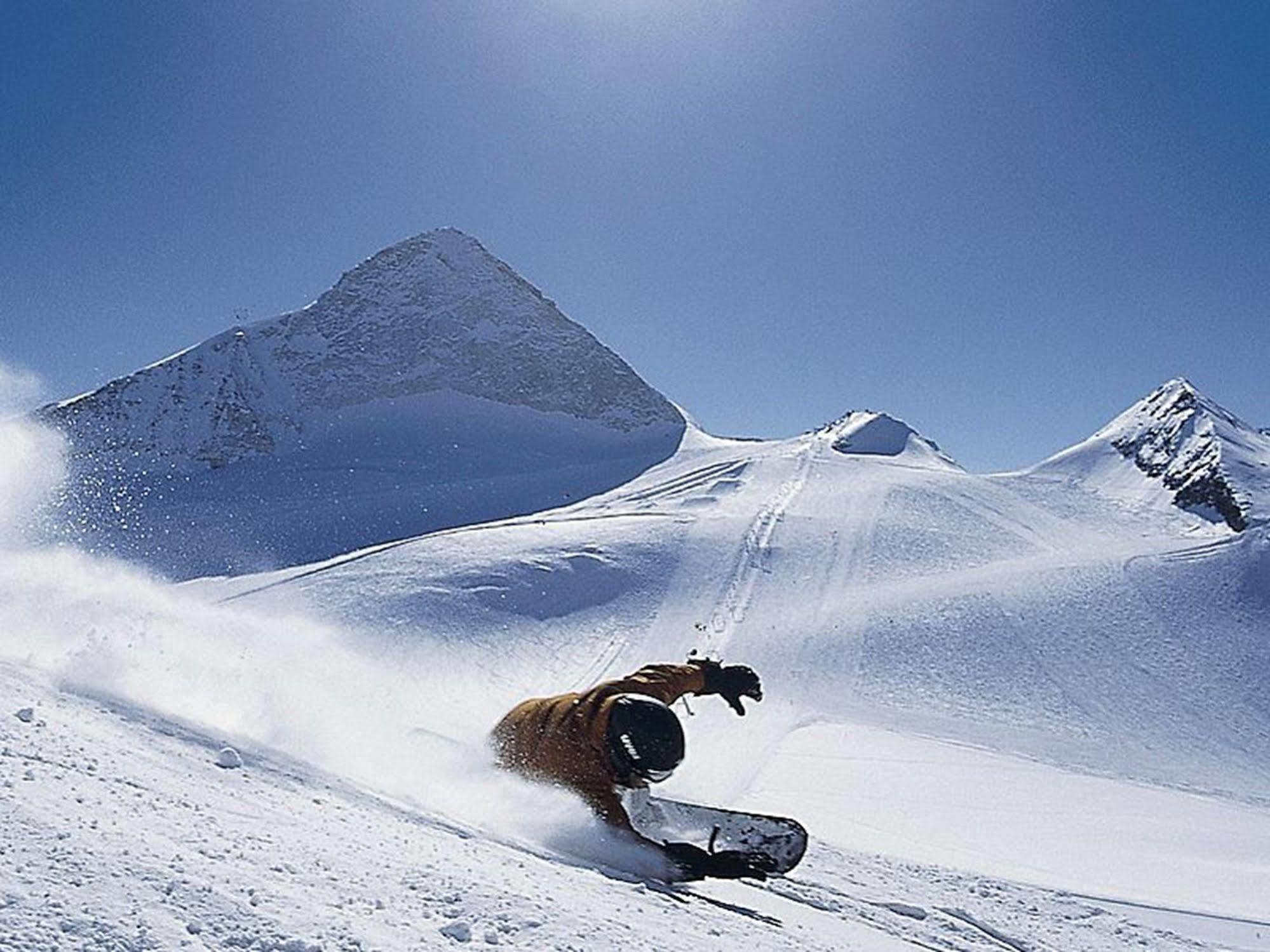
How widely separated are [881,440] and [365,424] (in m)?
46.9

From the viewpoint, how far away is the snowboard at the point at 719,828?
6.45m

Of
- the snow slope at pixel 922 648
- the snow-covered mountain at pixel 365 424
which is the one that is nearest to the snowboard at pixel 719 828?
the snow slope at pixel 922 648

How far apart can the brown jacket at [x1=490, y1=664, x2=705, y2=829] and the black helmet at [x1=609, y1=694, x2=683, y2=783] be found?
4.8 inches

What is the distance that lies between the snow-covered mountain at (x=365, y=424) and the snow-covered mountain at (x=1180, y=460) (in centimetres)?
3263

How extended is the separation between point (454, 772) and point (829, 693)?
2003 centimetres

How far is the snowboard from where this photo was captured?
254 inches

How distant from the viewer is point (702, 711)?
75.0ft

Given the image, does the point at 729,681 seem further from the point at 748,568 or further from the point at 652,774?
the point at 748,568

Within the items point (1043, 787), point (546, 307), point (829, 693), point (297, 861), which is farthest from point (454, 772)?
point (546, 307)

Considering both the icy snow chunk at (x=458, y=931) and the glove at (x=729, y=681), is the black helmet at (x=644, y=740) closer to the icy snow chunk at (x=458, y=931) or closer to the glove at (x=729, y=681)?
the glove at (x=729, y=681)

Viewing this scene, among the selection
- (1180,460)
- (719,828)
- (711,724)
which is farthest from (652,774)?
(1180,460)

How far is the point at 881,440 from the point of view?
279 ft

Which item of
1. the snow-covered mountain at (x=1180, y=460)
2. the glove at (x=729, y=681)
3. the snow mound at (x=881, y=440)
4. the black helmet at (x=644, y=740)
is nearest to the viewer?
the black helmet at (x=644, y=740)

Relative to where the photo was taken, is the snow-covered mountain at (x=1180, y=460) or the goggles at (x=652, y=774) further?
the snow-covered mountain at (x=1180, y=460)
